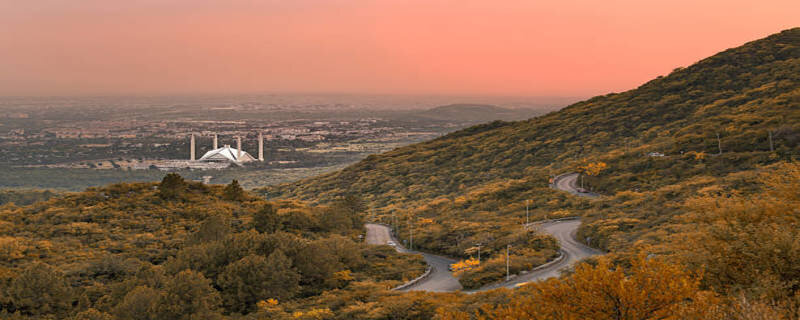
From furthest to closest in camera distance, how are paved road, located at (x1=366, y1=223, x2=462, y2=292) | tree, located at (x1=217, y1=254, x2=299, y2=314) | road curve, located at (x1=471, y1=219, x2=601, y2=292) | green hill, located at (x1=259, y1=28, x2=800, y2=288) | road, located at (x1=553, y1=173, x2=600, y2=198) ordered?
road, located at (x1=553, y1=173, x2=600, y2=198), green hill, located at (x1=259, y1=28, x2=800, y2=288), paved road, located at (x1=366, y1=223, x2=462, y2=292), road curve, located at (x1=471, y1=219, x2=601, y2=292), tree, located at (x1=217, y1=254, x2=299, y2=314)

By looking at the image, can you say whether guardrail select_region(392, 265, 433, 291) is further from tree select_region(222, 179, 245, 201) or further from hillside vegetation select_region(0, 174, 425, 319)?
tree select_region(222, 179, 245, 201)

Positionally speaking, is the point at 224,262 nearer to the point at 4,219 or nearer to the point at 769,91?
the point at 4,219

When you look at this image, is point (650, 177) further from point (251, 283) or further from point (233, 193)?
point (233, 193)

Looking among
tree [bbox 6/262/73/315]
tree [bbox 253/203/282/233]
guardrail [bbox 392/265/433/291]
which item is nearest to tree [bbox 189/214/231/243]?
tree [bbox 253/203/282/233]

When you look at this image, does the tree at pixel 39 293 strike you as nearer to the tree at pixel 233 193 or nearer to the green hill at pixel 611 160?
the green hill at pixel 611 160

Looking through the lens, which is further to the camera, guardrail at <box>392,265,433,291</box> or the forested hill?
the forested hill

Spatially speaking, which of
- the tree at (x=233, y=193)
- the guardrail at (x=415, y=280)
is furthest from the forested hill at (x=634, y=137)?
→ the guardrail at (x=415, y=280)
